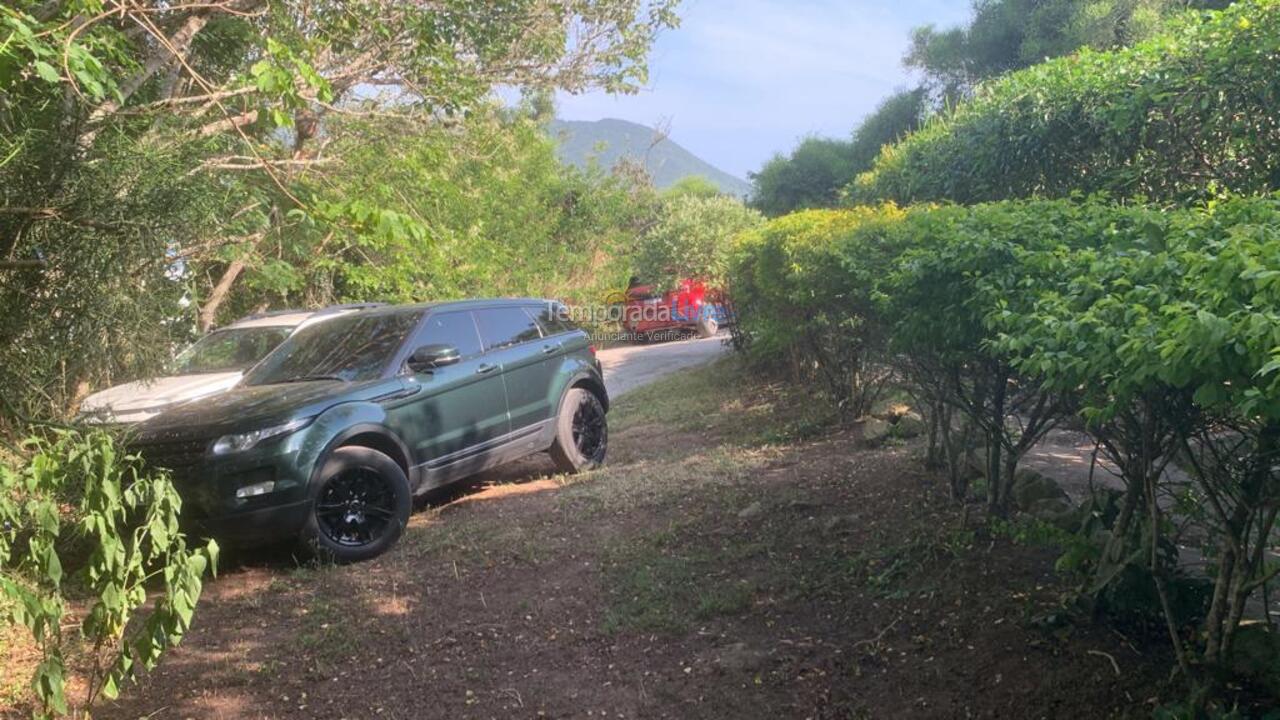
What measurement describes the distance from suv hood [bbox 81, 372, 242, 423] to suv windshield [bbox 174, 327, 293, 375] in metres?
0.29

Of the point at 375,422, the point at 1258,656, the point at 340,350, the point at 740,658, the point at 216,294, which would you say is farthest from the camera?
the point at 216,294

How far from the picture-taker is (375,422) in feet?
20.1

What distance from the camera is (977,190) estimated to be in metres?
9.19

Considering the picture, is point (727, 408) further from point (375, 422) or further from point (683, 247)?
point (683, 247)

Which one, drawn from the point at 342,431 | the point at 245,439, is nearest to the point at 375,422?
the point at 342,431

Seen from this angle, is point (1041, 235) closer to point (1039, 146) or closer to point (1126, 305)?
point (1126, 305)

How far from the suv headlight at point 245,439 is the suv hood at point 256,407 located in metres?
0.04

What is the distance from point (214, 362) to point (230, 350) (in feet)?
0.76

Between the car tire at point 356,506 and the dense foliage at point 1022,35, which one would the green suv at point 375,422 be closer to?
the car tire at point 356,506

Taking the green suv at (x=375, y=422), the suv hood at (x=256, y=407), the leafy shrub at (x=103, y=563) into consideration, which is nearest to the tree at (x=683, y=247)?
the green suv at (x=375, y=422)

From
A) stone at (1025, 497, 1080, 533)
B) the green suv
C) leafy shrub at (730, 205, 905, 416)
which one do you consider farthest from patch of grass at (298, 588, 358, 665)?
stone at (1025, 497, 1080, 533)

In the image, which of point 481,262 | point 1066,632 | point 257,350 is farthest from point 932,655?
point 481,262

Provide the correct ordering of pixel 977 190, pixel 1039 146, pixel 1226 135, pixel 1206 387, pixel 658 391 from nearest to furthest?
pixel 1206 387
pixel 1226 135
pixel 1039 146
pixel 977 190
pixel 658 391

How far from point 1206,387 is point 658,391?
11.9 metres
